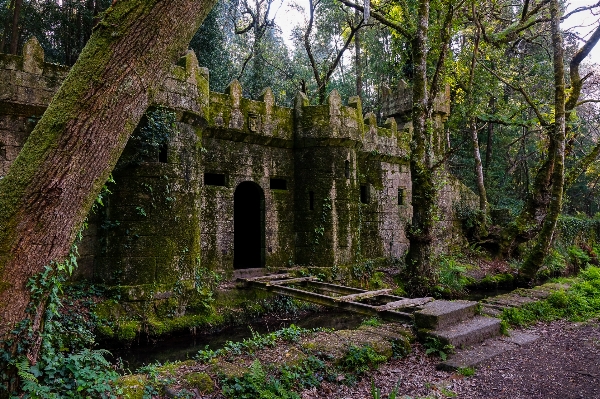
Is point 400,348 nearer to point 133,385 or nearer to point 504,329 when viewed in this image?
point 504,329

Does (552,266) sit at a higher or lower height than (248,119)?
lower

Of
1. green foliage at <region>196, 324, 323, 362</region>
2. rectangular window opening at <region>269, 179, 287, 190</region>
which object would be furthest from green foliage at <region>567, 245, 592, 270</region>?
green foliage at <region>196, 324, 323, 362</region>

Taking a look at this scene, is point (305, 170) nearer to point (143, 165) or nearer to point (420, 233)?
point (420, 233)

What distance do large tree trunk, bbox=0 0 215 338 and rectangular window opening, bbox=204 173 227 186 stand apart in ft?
24.2

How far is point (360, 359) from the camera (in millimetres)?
4637

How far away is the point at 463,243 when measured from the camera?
53.4 feet

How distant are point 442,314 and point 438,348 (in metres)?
0.53

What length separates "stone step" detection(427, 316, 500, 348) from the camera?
5.22 metres

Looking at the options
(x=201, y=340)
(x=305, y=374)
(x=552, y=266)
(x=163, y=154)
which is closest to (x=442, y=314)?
(x=305, y=374)

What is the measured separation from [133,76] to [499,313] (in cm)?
634

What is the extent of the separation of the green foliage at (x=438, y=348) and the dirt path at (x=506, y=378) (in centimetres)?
10

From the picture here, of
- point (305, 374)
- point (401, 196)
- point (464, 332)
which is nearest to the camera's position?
point (305, 374)

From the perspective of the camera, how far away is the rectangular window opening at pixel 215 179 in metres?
10.5

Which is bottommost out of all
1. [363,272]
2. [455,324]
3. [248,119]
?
[363,272]
